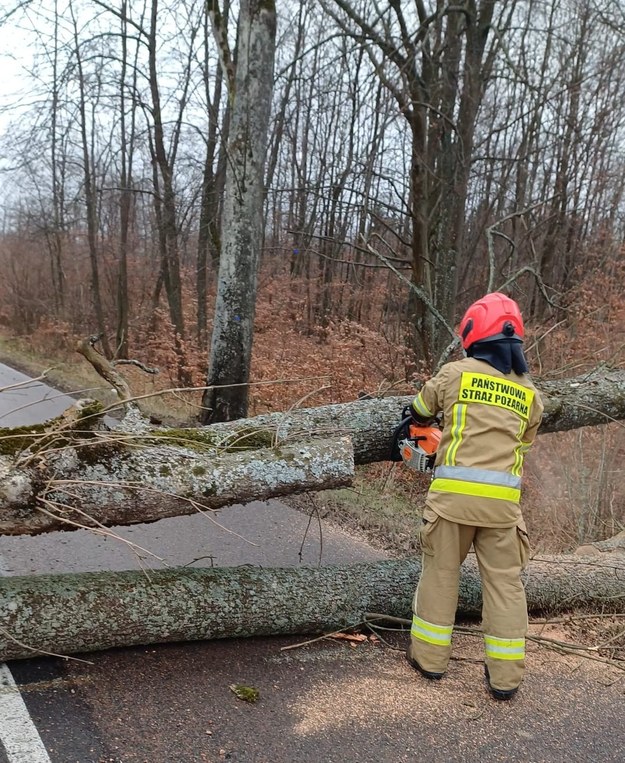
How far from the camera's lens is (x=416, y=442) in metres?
3.46

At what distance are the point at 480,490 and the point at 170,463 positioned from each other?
1.58 meters

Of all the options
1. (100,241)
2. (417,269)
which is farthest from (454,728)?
(100,241)

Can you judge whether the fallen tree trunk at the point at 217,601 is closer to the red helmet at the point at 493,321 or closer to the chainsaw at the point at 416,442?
the chainsaw at the point at 416,442

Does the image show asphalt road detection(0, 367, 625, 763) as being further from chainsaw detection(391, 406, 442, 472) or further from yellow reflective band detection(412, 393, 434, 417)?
yellow reflective band detection(412, 393, 434, 417)

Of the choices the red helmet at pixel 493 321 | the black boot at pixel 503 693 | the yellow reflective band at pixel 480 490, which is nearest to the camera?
the black boot at pixel 503 693

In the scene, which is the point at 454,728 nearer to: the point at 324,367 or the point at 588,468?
the point at 588,468

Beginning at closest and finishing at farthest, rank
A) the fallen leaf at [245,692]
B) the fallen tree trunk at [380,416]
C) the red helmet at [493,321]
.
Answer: the fallen leaf at [245,692] → the red helmet at [493,321] → the fallen tree trunk at [380,416]

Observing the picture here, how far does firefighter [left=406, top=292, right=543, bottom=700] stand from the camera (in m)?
3.00

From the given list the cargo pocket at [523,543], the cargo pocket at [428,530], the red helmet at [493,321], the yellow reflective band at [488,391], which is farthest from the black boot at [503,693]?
the red helmet at [493,321]

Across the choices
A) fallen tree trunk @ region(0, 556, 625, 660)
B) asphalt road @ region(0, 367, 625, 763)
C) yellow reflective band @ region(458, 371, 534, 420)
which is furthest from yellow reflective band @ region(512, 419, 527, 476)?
asphalt road @ region(0, 367, 625, 763)

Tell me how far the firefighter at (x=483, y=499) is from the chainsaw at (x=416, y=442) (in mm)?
181

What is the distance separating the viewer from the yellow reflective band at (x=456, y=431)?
3076mm

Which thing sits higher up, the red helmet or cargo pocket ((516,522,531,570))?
the red helmet

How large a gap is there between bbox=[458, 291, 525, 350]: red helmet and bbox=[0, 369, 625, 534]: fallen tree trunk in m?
0.86
